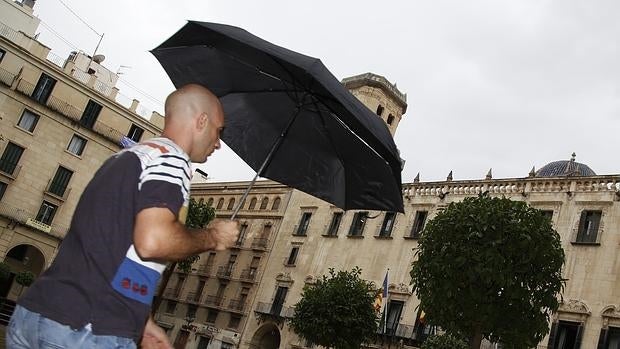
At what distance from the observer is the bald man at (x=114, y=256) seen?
2.23m

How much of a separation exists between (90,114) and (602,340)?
3470 centimetres

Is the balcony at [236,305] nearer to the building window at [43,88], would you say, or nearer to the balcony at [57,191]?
the balcony at [57,191]

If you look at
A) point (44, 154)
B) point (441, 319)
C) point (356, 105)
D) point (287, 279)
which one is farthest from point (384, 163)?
point (44, 154)

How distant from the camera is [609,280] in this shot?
26.0 metres

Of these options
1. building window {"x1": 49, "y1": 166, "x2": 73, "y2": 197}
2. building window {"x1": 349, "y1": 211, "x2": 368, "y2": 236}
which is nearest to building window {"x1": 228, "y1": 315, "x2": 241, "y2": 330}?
building window {"x1": 349, "y1": 211, "x2": 368, "y2": 236}

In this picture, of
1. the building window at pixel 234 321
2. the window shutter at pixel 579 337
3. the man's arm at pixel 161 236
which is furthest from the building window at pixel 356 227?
the man's arm at pixel 161 236

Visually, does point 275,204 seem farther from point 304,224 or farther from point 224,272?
point 224,272

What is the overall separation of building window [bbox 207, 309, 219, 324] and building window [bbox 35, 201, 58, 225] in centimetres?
1288

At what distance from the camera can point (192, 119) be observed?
9.04ft

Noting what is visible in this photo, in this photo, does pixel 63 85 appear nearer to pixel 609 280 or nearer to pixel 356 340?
pixel 356 340

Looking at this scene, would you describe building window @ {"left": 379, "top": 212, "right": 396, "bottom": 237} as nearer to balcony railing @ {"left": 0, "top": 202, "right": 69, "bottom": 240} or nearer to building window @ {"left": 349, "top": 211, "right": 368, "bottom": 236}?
building window @ {"left": 349, "top": 211, "right": 368, "bottom": 236}

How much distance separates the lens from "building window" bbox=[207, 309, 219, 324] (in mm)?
43156

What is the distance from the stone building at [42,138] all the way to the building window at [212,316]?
11.8 m

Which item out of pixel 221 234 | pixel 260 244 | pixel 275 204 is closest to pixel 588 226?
pixel 260 244
